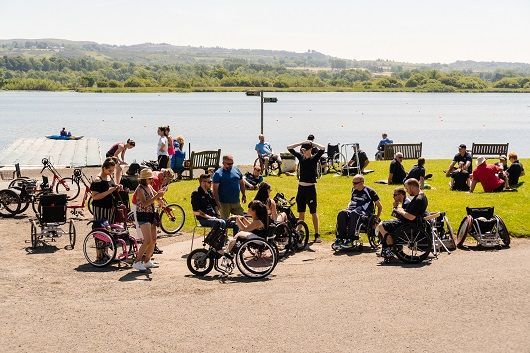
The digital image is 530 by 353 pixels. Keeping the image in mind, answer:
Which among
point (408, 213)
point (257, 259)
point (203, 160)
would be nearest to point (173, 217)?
point (257, 259)

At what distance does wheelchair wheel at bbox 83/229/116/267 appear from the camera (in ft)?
46.6

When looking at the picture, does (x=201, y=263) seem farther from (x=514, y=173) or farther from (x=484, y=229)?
(x=514, y=173)

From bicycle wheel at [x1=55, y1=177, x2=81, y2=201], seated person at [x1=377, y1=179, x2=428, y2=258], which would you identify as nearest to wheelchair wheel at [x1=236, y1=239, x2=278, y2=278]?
seated person at [x1=377, y1=179, x2=428, y2=258]

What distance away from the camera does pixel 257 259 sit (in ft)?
44.7

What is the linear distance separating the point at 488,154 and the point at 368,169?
5.95 meters

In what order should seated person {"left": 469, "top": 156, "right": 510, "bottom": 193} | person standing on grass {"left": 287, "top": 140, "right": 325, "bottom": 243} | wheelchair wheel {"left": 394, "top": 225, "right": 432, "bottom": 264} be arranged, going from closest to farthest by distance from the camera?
wheelchair wheel {"left": 394, "top": 225, "right": 432, "bottom": 264}, person standing on grass {"left": 287, "top": 140, "right": 325, "bottom": 243}, seated person {"left": 469, "top": 156, "right": 510, "bottom": 193}

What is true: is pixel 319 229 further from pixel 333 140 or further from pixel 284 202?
pixel 333 140

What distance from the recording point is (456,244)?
52.0ft

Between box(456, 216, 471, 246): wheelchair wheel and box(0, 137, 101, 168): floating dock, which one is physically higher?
box(456, 216, 471, 246): wheelchair wheel

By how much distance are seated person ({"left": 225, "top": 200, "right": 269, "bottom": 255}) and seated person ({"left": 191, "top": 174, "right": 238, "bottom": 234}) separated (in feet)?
3.12

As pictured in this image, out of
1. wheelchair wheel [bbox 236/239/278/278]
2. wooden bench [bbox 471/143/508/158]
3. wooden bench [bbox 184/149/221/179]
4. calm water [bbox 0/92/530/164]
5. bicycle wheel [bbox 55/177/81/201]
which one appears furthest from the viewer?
calm water [bbox 0/92/530/164]

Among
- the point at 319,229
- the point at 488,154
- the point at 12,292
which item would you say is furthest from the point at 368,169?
the point at 12,292

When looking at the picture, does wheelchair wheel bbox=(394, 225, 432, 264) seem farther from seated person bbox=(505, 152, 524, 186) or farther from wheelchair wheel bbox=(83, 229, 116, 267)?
seated person bbox=(505, 152, 524, 186)

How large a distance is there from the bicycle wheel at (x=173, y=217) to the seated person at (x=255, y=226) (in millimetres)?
4544
